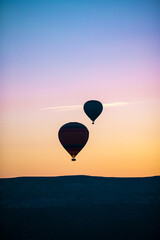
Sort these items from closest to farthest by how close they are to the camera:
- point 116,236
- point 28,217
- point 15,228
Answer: point 116,236
point 15,228
point 28,217

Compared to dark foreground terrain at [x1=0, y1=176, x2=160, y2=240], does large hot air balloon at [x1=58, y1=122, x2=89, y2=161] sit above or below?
above

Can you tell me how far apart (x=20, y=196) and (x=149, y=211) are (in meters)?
37.2

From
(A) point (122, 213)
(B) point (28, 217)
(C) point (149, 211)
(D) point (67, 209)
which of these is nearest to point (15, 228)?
(B) point (28, 217)

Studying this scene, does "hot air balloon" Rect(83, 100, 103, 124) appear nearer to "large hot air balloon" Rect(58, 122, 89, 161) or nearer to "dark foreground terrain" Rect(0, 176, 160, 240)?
"large hot air balloon" Rect(58, 122, 89, 161)

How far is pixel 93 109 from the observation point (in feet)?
189

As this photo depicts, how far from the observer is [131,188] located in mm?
138750

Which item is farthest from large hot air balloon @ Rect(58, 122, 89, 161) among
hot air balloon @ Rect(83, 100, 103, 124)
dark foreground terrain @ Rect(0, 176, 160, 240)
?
dark foreground terrain @ Rect(0, 176, 160, 240)

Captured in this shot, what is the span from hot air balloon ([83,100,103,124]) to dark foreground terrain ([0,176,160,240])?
179ft

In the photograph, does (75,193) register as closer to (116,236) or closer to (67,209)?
(67,209)

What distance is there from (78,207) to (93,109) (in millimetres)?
80647

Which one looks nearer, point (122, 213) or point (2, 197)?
point (122, 213)

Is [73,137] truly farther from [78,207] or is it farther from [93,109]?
[78,207]

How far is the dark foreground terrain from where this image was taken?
112081 mm

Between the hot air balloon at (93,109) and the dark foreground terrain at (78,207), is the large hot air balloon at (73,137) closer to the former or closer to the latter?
the hot air balloon at (93,109)
